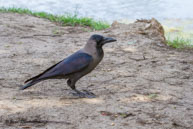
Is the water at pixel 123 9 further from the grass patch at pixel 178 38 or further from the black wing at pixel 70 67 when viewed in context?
the black wing at pixel 70 67

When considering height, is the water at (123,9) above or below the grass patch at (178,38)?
above

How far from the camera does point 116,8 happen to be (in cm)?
1268

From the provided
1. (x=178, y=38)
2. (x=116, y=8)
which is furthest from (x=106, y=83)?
(x=116, y=8)

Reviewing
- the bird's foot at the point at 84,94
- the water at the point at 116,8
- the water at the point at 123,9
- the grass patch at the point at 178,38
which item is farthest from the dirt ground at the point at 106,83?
the water at the point at 116,8

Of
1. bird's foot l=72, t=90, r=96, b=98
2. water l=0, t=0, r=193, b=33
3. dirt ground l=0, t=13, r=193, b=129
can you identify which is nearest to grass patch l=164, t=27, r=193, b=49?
dirt ground l=0, t=13, r=193, b=129

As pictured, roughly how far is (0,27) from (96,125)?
4.92 m

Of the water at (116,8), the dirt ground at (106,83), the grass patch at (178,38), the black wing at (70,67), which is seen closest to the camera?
the dirt ground at (106,83)

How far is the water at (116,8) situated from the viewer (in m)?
11.8

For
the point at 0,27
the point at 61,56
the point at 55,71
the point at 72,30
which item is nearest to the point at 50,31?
the point at 72,30

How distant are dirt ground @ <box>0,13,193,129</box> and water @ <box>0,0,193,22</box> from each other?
3820mm

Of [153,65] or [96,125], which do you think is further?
[153,65]

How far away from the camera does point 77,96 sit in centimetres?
446

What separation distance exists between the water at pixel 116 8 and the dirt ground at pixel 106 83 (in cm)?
382

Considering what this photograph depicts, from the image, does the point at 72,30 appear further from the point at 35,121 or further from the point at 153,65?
the point at 35,121
